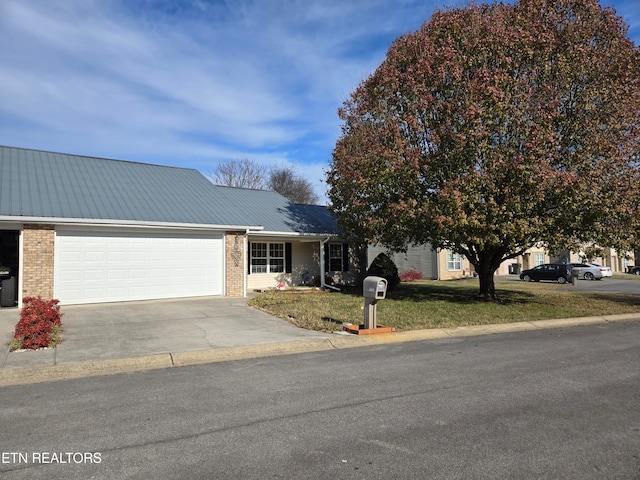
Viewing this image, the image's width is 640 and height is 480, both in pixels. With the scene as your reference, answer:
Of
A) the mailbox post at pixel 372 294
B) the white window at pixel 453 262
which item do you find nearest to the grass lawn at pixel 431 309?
the mailbox post at pixel 372 294

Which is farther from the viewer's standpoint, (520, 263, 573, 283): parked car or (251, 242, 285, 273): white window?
(520, 263, 573, 283): parked car

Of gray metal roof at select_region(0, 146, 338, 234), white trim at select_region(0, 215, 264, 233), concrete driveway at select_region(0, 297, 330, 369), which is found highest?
gray metal roof at select_region(0, 146, 338, 234)

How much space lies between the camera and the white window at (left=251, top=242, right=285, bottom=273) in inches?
791

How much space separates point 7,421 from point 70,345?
145 inches

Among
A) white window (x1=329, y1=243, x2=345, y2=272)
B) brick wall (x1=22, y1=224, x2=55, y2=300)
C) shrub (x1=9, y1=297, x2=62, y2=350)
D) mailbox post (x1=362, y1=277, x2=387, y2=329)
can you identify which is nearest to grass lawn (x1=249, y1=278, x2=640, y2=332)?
mailbox post (x1=362, y1=277, x2=387, y2=329)

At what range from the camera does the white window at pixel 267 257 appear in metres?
20.1

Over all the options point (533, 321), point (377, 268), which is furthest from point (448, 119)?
point (377, 268)

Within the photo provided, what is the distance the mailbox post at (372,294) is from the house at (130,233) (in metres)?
7.95

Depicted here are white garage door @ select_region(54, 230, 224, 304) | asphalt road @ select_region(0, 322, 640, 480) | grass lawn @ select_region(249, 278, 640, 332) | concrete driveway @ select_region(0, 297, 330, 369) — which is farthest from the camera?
white garage door @ select_region(54, 230, 224, 304)

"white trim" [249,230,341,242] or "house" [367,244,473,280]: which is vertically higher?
"white trim" [249,230,341,242]

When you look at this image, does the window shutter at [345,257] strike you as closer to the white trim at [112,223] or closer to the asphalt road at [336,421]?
the white trim at [112,223]

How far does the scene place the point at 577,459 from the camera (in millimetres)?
3863

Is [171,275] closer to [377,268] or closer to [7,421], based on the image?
[377,268]

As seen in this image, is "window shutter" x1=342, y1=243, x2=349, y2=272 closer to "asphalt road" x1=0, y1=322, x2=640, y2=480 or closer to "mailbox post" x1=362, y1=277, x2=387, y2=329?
"mailbox post" x1=362, y1=277, x2=387, y2=329
